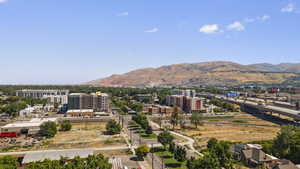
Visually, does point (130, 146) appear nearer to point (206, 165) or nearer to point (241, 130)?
point (206, 165)

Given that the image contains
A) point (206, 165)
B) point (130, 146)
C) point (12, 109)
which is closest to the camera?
point (206, 165)

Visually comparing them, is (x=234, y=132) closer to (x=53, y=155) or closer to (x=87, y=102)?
(x=53, y=155)

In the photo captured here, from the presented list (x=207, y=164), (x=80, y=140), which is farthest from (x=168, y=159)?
(x=80, y=140)

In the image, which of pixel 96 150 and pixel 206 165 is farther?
pixel 96 150

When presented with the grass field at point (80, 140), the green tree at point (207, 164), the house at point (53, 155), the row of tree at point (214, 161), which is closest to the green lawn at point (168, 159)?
the row of tree at point (214, 161)

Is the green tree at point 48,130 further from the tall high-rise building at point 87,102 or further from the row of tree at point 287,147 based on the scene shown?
the row of tree at point 287,147

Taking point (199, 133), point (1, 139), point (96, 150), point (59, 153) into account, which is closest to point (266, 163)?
point (199, 133)

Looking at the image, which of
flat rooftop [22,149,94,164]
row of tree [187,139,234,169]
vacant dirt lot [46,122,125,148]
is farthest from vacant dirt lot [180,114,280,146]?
flat rooftop [22,149,94,164]

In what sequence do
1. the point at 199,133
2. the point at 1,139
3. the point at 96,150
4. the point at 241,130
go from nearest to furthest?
the point at 96,150 → the point at 1,139 → the point at 199,133 → the point at 241,130

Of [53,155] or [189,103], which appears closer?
[53,155]
